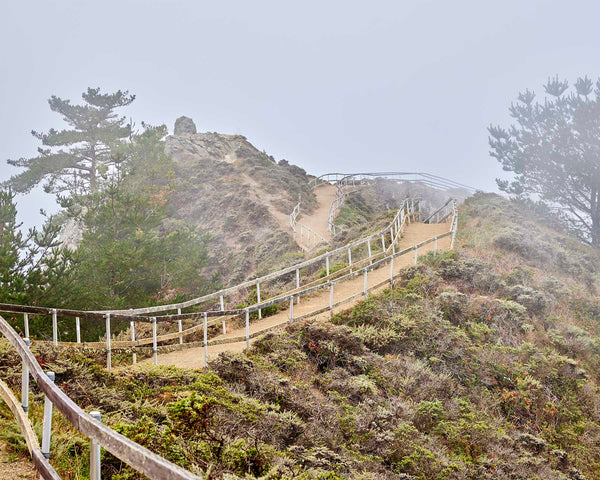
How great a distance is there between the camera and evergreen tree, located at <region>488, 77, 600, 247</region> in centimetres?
2725

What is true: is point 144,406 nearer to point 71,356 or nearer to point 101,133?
point 71,356

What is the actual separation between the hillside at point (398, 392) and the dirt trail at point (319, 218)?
1406cm

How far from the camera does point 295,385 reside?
26.4 ft

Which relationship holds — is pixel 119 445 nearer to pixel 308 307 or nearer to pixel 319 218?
pixel 308 307

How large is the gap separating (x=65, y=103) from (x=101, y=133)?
403 centimetres

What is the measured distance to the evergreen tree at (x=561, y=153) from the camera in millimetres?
27250

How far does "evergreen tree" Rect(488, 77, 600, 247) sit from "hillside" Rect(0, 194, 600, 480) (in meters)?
14.2

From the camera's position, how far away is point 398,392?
9062 millimetres

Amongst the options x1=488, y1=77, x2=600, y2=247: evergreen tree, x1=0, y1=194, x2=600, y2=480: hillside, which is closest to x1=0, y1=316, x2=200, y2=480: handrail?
x1=0, y1=194, x2=600, y2=480: hillside

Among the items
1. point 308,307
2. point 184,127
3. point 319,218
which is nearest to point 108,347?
point 308,307

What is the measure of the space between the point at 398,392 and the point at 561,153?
25.0m

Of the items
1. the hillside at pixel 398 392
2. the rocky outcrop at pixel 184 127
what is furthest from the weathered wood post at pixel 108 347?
the rocky outcrop at pixel 184 127

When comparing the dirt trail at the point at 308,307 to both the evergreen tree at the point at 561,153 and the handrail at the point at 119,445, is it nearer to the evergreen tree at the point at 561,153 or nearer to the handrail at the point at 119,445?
the handrail at the point at 119,445

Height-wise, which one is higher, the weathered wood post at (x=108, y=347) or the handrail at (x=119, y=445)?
the handrail at (x=119, y=445)
